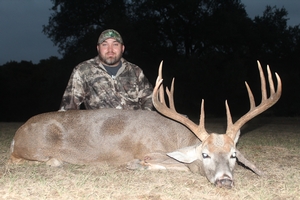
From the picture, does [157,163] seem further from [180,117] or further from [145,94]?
[145,94]

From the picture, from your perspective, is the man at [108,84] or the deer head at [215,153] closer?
the deer head at [215,153]

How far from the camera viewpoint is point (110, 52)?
6059 millimetres

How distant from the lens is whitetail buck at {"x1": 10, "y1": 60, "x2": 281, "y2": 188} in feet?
14.0

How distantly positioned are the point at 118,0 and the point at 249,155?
16.8 m

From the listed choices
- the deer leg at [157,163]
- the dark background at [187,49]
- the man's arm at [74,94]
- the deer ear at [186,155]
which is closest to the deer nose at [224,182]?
the deer ear at [186,155]

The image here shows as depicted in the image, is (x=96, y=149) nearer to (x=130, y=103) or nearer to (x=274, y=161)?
(x=130, y=103)

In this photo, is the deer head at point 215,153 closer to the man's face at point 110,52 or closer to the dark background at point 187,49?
the man's face at point 110,52

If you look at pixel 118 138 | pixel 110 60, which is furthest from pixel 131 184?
pixel 110 60

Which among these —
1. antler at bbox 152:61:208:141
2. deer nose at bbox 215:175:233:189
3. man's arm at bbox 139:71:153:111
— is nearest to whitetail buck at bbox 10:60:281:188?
antler at bbox 152:61:208:141

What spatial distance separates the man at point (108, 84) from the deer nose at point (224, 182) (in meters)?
2.53

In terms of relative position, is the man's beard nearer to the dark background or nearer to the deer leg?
the deer leg

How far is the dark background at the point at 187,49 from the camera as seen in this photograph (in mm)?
18000

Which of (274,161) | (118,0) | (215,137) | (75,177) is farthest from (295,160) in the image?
(118,0)

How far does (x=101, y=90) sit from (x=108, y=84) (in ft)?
0.49
